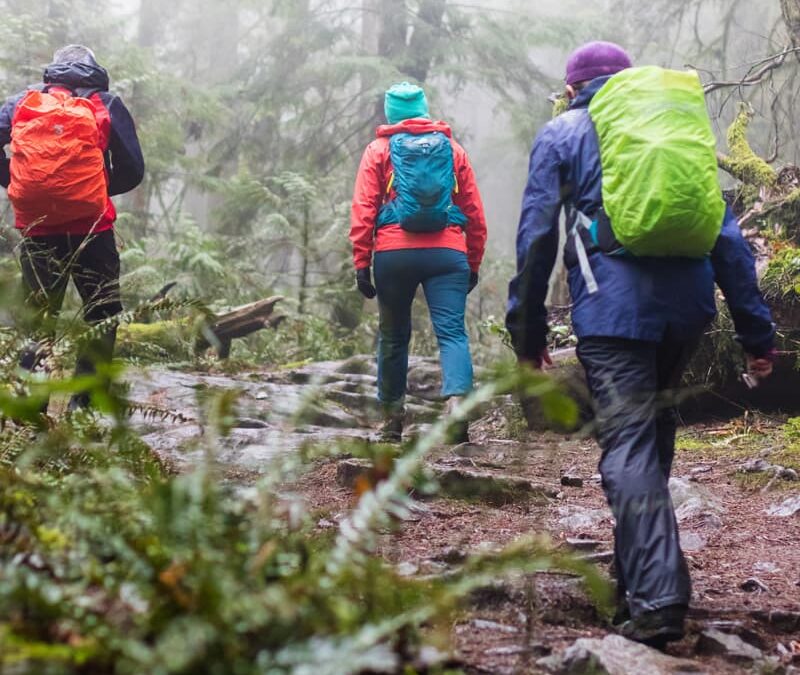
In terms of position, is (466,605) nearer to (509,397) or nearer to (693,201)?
(693,201)

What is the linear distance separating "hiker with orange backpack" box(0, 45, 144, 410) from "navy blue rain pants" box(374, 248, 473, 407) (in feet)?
5.73

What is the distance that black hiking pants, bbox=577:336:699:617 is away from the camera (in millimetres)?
2617

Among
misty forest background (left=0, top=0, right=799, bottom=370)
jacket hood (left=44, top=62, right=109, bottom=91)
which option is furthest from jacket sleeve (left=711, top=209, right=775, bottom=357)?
misty forest background (left=0, top=0, right=799, bottom=370)

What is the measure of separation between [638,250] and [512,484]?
2.09 meters

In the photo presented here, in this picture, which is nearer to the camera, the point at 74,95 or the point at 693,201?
the point at 693,201

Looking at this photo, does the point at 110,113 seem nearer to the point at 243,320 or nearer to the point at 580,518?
the point at 580,518

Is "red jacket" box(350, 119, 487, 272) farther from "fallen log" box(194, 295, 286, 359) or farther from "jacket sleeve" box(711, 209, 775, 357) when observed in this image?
"fallen log" box(194, 295, 286, 359)

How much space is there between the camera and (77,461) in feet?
8.79

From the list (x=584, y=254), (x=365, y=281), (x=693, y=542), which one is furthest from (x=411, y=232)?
(x=584, y=254)

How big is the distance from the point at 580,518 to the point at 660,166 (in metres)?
2.12

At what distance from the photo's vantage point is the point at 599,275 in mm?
2998

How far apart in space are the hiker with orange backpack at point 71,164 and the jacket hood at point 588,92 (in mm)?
2594

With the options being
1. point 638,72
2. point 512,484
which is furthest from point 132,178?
point 638,72

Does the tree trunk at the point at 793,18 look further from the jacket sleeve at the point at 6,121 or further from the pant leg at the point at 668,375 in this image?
the jacket sleeve at the point at 6,121
